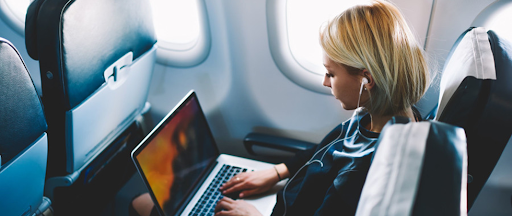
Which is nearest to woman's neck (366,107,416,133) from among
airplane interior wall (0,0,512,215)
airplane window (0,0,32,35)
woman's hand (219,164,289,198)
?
airplane interior wall (0,0,512,215)

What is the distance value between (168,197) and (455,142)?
45.1 inches

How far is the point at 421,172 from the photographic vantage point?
0.55 metres

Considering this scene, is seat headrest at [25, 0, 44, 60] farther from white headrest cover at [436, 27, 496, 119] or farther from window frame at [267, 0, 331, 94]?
white headrest cover at [436, 27, 496, 119]

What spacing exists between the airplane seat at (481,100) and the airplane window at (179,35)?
1142 millimetres

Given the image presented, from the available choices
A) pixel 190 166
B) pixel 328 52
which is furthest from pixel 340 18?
pixel 190 166

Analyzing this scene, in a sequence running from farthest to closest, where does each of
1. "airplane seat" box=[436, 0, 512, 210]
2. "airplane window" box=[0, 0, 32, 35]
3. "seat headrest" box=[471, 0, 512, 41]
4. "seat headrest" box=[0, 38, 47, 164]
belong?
1. "airplane window" box=[0, 0, 32, 35]
2. "seat headrest" box=[471, 0, 512, 41]
3. "seat headrest" box=[0, 38, 47, 164]
4. "airplane seat" box=[436, 0, 512, 210]

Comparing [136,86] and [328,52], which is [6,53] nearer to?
[136,86]

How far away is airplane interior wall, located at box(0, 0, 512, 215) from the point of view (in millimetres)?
1626

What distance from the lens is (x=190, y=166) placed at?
1.63 metres

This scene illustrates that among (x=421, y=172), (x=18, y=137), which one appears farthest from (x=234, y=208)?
(x=421, y=172)

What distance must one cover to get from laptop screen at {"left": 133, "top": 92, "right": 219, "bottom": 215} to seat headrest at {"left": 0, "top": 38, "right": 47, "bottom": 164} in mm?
336

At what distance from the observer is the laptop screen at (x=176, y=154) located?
1405mm

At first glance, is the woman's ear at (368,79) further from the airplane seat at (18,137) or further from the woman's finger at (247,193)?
the airplane seat at (18,137)

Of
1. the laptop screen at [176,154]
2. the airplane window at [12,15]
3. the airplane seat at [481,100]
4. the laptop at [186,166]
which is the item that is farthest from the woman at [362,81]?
the airplane window at [12,15]
